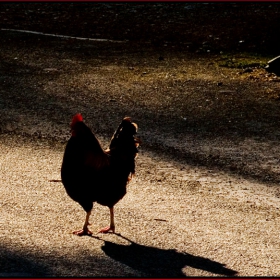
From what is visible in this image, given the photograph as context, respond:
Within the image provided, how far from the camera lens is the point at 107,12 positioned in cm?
1378

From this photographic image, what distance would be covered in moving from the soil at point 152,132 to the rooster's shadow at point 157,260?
1 cm

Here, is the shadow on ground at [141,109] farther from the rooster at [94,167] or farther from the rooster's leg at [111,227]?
the rooster's leg at [111,227]

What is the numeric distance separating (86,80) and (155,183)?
3.50m

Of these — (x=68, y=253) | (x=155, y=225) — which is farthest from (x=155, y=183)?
(x=68, y=253)

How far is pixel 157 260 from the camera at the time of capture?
4.89 meters

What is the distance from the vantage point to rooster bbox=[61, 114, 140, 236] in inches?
199

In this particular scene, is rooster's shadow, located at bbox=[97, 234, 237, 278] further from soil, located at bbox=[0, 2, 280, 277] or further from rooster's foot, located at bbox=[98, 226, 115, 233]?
rooster's foot, located at bbox=[98, 226, 115, 233]

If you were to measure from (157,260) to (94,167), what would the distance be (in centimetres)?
78

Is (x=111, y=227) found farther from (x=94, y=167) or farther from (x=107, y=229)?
(x=94, y=167)

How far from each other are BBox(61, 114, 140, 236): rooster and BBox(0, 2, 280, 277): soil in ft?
0.95

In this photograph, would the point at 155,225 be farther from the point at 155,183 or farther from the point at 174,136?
the point at 174,136

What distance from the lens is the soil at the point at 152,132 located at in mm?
5023

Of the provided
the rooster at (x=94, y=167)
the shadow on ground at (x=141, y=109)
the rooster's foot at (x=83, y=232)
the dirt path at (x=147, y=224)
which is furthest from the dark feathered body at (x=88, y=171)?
the shadow on ground at (x=141, y=109)

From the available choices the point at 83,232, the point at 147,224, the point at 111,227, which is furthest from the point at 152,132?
the point at 83,232
